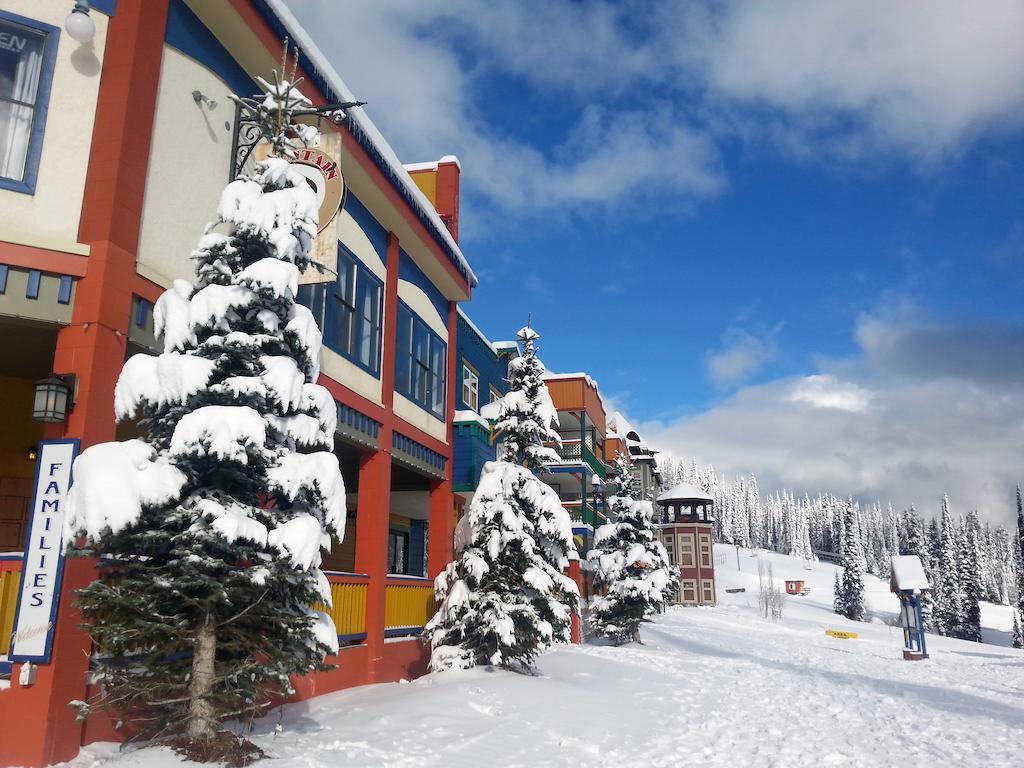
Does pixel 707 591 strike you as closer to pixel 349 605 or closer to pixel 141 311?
pixel 349 605

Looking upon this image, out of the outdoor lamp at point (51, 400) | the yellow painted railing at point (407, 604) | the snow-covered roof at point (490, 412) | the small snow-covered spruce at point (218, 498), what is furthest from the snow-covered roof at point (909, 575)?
the outdoor lamp at point (51, 400)

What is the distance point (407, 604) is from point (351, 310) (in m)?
5.90

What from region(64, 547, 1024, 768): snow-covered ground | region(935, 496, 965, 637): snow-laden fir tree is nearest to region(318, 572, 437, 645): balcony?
region(64, 547, 1024, 768): snow-covered ground

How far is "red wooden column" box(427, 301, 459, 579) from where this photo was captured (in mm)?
17156

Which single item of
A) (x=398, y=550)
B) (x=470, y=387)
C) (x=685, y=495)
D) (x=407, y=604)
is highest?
(x=685, y=495)

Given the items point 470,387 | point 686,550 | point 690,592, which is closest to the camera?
point 470,387

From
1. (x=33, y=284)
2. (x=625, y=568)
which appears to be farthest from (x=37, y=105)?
(x=625, y=568)

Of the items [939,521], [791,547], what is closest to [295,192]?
[939,521]

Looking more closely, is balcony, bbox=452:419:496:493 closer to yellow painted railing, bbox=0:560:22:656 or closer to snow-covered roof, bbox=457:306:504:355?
snow-covered roof, bbox=457:306:504:355

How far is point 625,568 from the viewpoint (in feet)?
87.9

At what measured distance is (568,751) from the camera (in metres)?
8.88

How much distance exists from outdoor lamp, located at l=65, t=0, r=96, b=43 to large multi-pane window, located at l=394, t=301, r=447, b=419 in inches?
326

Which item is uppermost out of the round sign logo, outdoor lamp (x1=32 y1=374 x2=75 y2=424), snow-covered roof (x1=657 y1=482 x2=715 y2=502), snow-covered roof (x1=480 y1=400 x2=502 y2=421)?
snow-covered roof (x1=657 y1=482 x2=715 y2=502)

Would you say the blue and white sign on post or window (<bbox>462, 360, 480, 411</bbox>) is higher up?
window (<bbox>462, 360, 480, 411</bbox>)
